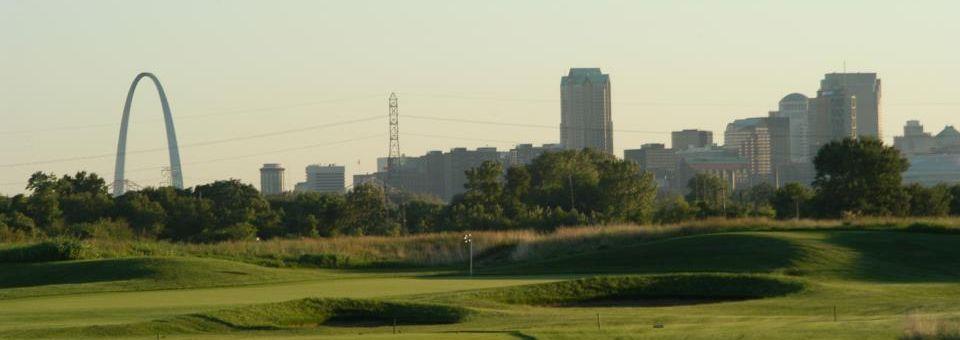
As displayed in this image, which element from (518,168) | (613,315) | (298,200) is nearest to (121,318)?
(613,315)

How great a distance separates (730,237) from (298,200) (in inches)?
2008

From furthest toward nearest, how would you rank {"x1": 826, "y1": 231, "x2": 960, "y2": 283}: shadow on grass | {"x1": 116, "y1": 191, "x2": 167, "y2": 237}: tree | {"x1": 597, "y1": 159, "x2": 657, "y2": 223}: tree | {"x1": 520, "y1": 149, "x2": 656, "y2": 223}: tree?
1. {"x1": 520, "y1": 149, "x2": 656, "y2": 223}: tree
2. {"x1": 597, "y1": 159, "x2": 657, "y2": 223}: tree
3. {"x1": 116, "y1": 191, "x2": 167, "y2": 237}: tree
4. {"x1": 826, "y1": 231, "x2": 960, "y2": 283}: shadow on grass

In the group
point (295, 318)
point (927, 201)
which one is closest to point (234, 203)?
point (927, 201)

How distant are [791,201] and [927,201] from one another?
7.41m

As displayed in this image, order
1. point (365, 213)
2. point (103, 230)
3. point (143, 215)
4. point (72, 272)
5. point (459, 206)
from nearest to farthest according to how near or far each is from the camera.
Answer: point (72, 272) → point (103, 230) → point (143, 215) → point (459, 206) → point (365, 213)

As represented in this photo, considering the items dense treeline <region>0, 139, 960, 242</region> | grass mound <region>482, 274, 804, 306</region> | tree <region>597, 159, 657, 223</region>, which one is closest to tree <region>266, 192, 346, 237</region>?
dense treeline <region>0, 139, 960, 242</region>

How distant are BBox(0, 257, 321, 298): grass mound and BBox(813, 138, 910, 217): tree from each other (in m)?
40.5

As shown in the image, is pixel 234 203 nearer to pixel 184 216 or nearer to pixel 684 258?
pixel 184 216

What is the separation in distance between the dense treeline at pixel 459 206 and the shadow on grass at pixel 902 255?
80.0 feet

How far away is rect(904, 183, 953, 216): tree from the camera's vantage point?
8560 centimetres

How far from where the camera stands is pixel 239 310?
30516 millimetres

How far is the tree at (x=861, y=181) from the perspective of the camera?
3305 inches

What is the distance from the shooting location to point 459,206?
9888cm

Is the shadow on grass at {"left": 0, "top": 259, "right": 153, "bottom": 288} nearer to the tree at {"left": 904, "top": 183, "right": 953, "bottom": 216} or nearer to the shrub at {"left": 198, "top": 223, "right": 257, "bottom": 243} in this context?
the shrub at {"left": 198, "top": 223, "right": 257, "bottom": 243}
